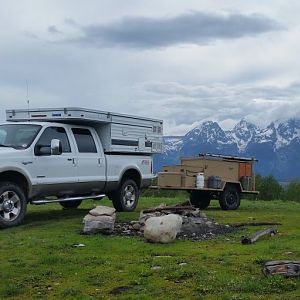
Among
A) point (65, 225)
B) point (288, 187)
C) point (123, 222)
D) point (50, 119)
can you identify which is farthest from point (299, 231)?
point (288, 187)

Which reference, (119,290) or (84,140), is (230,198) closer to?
(84,140)

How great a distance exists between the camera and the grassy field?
6621 mm

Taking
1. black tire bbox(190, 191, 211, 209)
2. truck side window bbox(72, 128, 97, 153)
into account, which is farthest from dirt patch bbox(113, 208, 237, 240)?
black tire bbox(190, 191, 211, 209)

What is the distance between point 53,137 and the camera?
13.0 metres

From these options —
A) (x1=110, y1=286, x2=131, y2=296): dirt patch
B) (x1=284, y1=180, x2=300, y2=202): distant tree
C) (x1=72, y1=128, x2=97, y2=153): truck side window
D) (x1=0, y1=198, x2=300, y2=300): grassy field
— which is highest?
(x1=72, y1=128, x2=97, y2=153): truck side window

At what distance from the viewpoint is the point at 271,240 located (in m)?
10.1

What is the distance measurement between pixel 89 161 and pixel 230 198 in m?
5.33

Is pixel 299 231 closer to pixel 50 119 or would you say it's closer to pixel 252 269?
pixel 252 269

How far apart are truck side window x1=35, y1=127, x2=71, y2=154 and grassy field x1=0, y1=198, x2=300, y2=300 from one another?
79.2 inches

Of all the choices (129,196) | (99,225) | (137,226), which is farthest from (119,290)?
(129,196)

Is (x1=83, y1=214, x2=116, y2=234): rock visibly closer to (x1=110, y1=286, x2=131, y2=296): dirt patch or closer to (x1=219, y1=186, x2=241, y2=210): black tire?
(x1=110, y1=286, x2=131, y2=296): dirt patch

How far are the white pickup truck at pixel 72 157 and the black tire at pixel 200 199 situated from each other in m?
2.37

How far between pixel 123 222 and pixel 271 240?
136 inches

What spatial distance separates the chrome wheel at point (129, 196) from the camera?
1528cm
